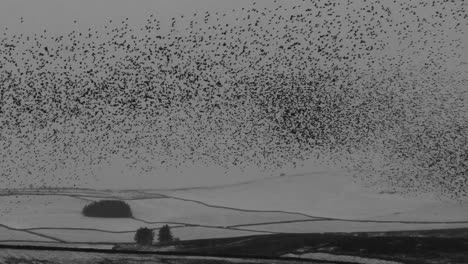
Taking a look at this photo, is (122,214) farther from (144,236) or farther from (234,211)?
(234,211)

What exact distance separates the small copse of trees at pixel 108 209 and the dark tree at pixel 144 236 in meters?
0.23

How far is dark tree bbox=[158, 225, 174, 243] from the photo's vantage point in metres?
9.91

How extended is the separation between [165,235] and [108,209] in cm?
74

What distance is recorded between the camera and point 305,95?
10195mm

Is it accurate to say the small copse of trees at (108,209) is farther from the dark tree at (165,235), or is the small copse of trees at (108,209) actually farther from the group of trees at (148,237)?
the dark tree at (165,235)

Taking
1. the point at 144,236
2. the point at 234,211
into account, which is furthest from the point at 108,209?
the point at 234,211

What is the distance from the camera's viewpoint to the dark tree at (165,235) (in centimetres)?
991

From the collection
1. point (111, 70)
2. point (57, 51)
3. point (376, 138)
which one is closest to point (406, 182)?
point (376, 138)

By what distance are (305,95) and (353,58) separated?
732 millimetres

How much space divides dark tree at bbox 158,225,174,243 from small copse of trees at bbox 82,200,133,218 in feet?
1.35

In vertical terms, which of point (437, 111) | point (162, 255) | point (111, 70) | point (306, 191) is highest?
point (111, 70)

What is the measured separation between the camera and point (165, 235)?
9.96 metres

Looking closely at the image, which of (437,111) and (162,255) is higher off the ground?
(437,111)

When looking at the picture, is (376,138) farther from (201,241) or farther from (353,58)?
(201,241)
